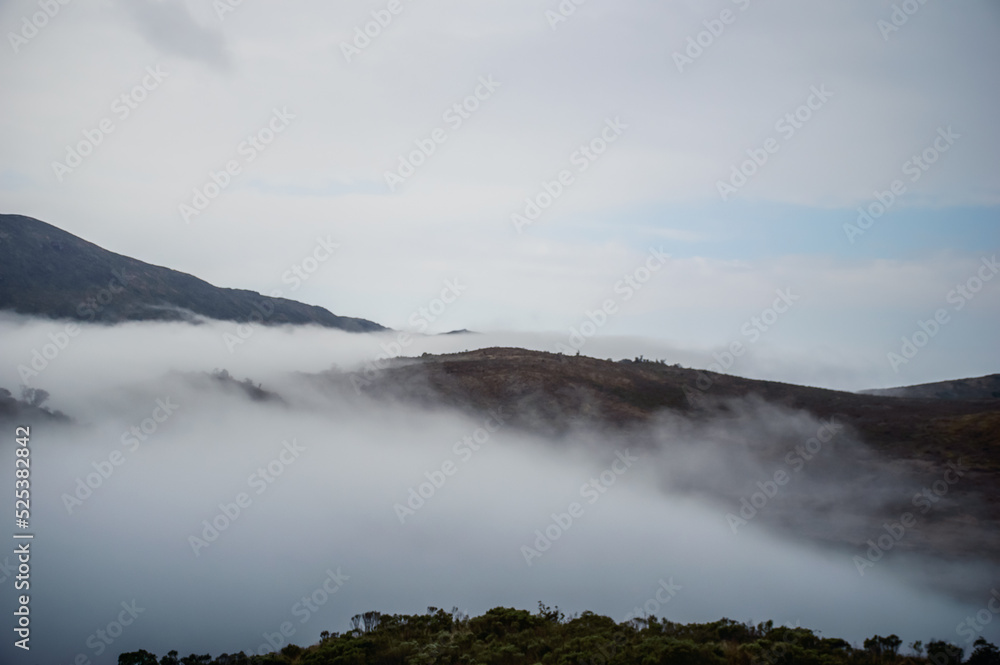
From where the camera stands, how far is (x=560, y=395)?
6450 centimetres

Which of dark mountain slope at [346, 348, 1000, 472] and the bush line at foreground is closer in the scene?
the bush line at foreground

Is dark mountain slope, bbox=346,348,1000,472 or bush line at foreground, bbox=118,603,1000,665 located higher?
dark mountain slope, bbox=346,348,1000,472

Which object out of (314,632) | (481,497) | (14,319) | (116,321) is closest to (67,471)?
(481,497)

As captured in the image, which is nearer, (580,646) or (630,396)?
(580,646)

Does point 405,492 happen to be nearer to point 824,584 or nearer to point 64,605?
point 64,605

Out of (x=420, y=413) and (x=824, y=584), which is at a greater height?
(x=420, y=413)

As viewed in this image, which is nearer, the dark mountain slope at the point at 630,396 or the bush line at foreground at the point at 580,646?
the bush line at foreground at the point at 580,646

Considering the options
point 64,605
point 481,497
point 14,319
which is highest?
point 14,319

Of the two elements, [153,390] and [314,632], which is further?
[153,390]

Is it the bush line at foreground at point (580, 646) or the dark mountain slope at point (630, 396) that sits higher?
the dark mountain slope at point (630, 396)

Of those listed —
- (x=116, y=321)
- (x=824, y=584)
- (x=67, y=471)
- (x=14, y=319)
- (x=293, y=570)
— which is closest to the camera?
(x=824, y=584)

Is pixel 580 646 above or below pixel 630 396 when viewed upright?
below

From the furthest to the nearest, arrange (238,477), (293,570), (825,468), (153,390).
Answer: (153,390) → (238,477) → (825,468) → (293,570)

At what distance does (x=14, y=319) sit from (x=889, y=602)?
200803 millimetres
